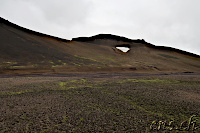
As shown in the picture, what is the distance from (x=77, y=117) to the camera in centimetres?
278

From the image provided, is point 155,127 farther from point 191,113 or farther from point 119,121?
point 191,113

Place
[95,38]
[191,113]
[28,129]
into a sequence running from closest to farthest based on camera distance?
[28,129], [191,113], [95,38]

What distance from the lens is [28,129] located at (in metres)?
2.24

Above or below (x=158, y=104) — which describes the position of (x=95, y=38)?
above

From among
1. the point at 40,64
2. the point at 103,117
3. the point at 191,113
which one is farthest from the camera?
the point at 40,64

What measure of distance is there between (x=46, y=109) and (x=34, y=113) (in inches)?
12.2

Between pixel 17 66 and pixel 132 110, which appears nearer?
pixel 132 110

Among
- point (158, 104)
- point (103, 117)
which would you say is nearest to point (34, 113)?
point (103, 117)

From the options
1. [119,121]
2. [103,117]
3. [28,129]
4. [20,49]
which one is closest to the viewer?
[28,129]

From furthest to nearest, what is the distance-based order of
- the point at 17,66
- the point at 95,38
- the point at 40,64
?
the point at 95,38, the point at 40,64, the point at 17,66

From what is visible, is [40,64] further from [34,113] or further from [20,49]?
[34,113]

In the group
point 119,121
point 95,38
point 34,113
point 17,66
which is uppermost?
point 95,38

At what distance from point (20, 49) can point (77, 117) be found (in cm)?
1907

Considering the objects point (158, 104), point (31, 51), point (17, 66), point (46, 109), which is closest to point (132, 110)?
point (158, 104)
